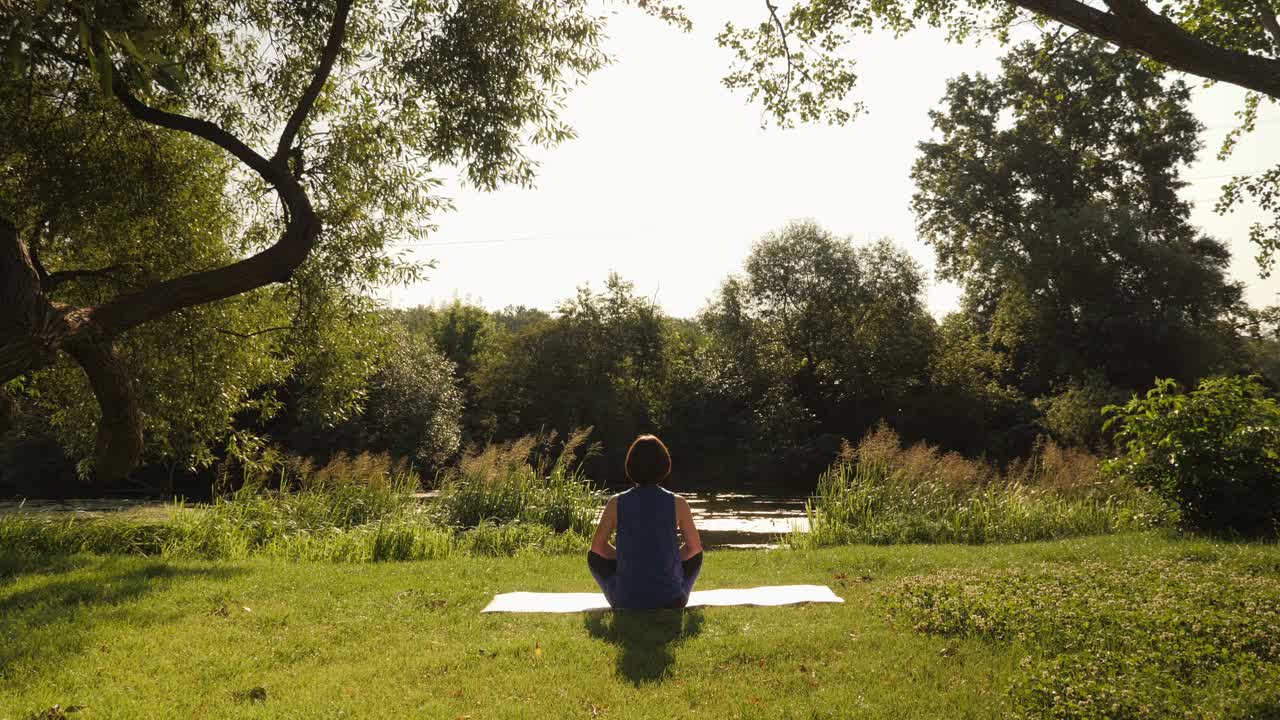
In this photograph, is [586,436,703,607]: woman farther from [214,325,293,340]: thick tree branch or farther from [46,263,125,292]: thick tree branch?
[46,263,125,292]: thick tree branch

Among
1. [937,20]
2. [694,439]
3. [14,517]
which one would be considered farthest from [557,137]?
[694,439]

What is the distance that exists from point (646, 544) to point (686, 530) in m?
0.37

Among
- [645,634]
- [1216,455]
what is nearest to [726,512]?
[1216,455]

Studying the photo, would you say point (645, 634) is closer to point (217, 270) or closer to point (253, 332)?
point (217, 270)

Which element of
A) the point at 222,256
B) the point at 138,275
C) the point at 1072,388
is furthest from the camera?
the point at 1072,388

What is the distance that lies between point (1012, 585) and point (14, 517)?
11830 millimetres

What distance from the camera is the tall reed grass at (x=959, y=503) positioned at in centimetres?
1048

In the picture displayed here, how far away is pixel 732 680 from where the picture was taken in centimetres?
426

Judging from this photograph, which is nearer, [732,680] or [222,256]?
[732,680]

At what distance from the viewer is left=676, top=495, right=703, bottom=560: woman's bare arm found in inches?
227

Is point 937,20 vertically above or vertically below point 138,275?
above

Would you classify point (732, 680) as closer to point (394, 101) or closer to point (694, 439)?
point (394, 101)

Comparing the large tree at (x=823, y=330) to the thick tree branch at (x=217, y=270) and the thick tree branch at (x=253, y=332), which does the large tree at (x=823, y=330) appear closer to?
the thick tree branch at (x=253, y=332)

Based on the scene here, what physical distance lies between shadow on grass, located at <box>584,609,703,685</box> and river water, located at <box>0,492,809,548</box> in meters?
6.29
